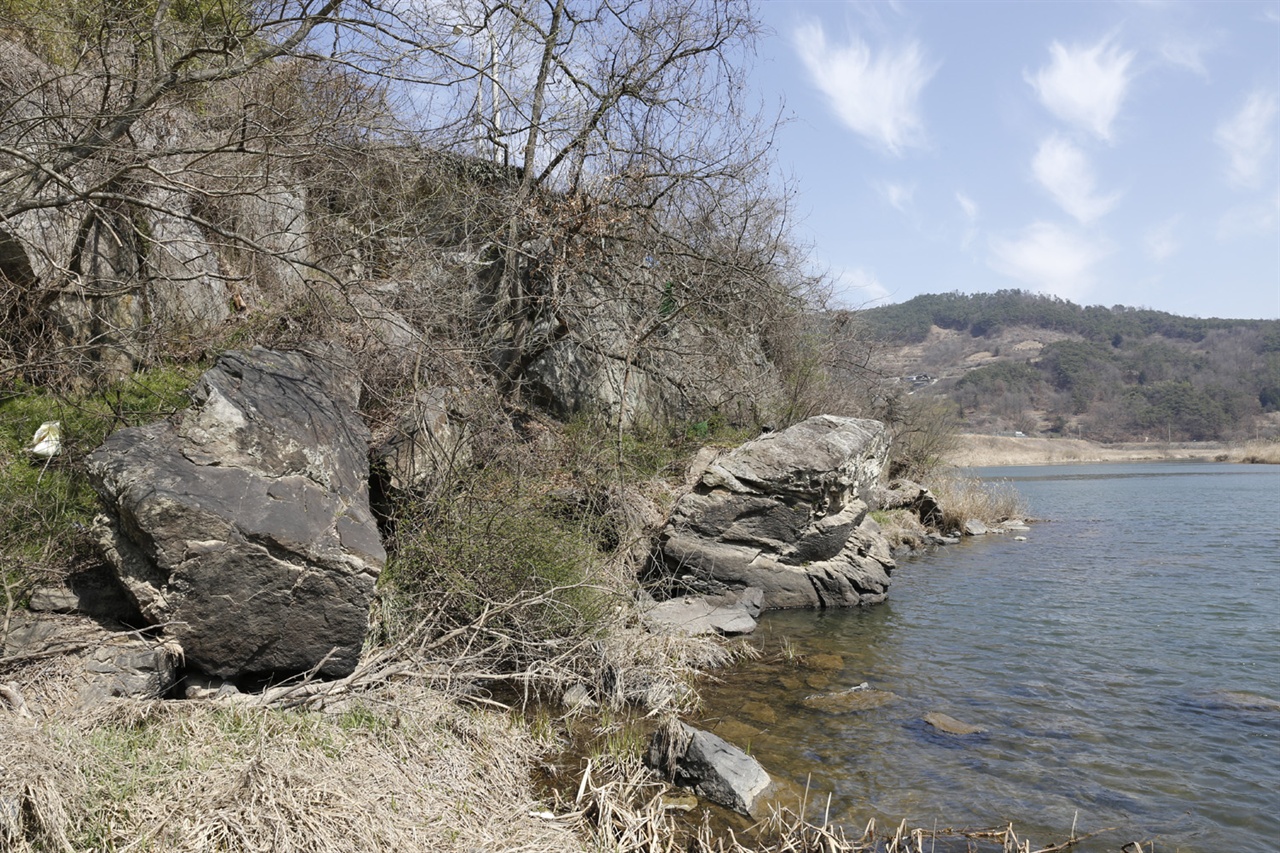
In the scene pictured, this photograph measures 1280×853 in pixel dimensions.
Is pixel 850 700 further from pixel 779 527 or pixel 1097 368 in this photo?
pixel 1097 368

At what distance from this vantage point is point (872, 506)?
1731 cm

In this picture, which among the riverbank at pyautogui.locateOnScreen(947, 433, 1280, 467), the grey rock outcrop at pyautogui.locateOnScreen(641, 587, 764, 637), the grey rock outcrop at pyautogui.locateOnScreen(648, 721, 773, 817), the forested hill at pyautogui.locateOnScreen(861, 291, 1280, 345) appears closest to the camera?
the grey rock outcrop at pyautogui.locateOnScreen(648, 721, 773, 817)

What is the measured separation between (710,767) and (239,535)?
3407 millimetres

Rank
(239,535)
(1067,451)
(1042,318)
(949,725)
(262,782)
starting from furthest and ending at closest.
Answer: (1042,318) < (1067,451) < (949,725) < (239,535) < (262,782)

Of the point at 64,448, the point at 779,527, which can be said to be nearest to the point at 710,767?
the point at 64,448

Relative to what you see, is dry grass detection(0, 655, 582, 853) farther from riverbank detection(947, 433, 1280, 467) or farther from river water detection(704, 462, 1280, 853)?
riverbank detection(947, 433, 1280, 467)

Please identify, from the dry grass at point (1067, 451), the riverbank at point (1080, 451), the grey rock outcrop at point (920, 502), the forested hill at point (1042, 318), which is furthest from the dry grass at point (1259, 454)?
the grey rock outcrop at point (920, 502)

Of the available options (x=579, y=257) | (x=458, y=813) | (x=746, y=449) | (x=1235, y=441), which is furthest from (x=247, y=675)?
(x=1235, y=441)

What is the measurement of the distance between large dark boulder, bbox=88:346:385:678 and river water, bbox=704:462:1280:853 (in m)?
3.14

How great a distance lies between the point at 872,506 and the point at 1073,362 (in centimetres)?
7963

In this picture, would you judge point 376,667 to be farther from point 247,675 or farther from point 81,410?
point 81,410

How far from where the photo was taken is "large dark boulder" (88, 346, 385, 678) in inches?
201

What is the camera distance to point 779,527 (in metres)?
11.0

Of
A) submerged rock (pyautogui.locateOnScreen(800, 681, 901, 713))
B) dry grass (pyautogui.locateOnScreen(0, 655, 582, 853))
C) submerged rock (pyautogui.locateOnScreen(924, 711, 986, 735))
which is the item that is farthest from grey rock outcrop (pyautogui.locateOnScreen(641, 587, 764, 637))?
dry grass (pyautogui.locateOnScreen(0, 655, 582, 853))
